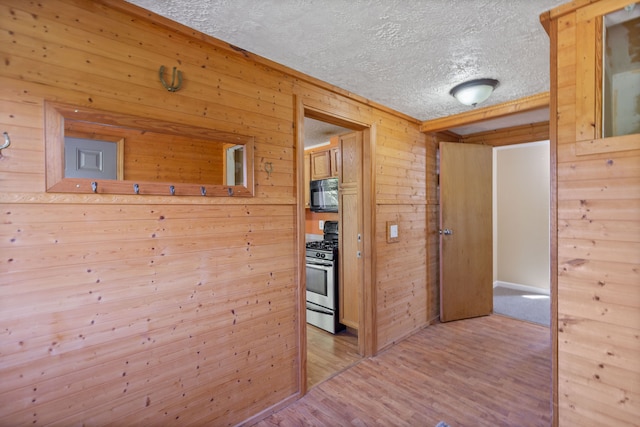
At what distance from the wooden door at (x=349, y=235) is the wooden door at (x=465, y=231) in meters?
1.17

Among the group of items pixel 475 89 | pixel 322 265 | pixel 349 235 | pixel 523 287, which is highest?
Result: pixel 475 89

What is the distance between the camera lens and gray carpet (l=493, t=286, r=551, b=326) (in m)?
3.80

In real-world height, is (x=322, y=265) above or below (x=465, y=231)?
below

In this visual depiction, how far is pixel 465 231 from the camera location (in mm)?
3773

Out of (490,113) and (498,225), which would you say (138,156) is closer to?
(490,113)

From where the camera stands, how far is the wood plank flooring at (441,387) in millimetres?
2049

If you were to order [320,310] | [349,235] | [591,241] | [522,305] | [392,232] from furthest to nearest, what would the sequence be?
[522,305] < [320,310] < [349,235] < [392,232] < [591,241]

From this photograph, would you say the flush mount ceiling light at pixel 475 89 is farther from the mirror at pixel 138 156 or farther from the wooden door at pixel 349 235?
the mirror at pixel 138 156

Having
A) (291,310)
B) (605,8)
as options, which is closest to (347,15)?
(605,8)

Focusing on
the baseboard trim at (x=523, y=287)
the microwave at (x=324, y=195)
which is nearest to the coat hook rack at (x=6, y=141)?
the microwave at (x=324, y=195)

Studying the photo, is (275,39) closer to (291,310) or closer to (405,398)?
(291,310)

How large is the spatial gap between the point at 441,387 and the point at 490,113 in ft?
8.67

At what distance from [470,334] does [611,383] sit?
201 centimetres

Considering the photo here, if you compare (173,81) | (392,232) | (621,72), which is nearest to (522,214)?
(392,232)
